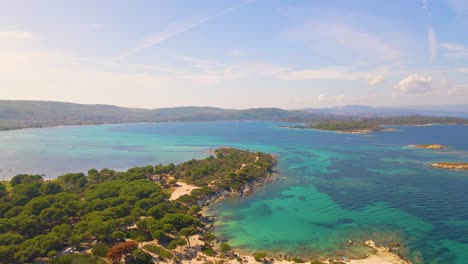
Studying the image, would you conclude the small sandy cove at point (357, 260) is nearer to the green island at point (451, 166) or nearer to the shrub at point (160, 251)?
the shrub at point (160, 251)

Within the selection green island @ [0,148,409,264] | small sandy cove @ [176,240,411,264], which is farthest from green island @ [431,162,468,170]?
small sandy cove @ [176,240,411,264]

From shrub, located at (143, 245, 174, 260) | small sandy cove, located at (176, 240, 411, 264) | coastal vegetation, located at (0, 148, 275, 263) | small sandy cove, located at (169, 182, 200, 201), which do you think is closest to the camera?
coastal vegetation, located at (0, 148, 275, 263)

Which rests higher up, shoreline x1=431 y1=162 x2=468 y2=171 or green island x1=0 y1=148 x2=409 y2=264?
shoreline x1=431 y1=162 x2=468 y2=171

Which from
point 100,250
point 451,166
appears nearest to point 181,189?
point 100,250

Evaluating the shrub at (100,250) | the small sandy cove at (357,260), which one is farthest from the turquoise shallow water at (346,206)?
the shrub at (100,250)

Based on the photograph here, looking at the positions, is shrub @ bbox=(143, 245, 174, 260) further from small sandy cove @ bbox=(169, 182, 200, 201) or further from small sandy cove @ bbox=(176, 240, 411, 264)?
small sandy cove @ bbox=(169, 182, 200, 201)

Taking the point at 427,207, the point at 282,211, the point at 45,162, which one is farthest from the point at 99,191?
the point at 45,162

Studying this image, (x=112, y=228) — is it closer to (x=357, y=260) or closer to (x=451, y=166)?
(x=357, y=260)
